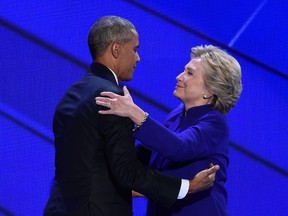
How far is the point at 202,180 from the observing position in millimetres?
2104

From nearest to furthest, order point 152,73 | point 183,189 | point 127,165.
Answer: point 127,165, point 183,189, point 152,73

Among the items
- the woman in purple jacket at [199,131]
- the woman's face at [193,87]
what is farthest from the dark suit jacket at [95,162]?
the woman's face at [193,87]

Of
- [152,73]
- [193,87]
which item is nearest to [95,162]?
[193,87]

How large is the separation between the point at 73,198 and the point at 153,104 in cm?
138

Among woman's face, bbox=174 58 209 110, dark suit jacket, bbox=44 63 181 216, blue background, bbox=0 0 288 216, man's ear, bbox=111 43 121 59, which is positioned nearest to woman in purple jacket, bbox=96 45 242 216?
woman's face, bbox=174 58 209 110

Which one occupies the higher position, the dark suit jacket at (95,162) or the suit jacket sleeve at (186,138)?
the suit jacket sleeve at (186,138)

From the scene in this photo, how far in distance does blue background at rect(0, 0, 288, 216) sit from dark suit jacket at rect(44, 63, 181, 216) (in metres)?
1.25

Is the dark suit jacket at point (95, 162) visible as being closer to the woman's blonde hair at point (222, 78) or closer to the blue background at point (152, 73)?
the woman's blonde hair at point (222, 78)

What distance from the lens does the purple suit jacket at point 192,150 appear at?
2.06 m

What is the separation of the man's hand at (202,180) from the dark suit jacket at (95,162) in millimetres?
61

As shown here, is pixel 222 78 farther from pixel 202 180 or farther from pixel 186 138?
pixel 202 180

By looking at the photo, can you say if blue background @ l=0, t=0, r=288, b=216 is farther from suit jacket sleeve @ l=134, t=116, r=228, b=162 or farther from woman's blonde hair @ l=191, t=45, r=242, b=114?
suit jacket sleeve @ l=134, t=116, r=228, b=162

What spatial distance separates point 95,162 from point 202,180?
368 millimetres

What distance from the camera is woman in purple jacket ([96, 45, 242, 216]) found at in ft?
6.81
